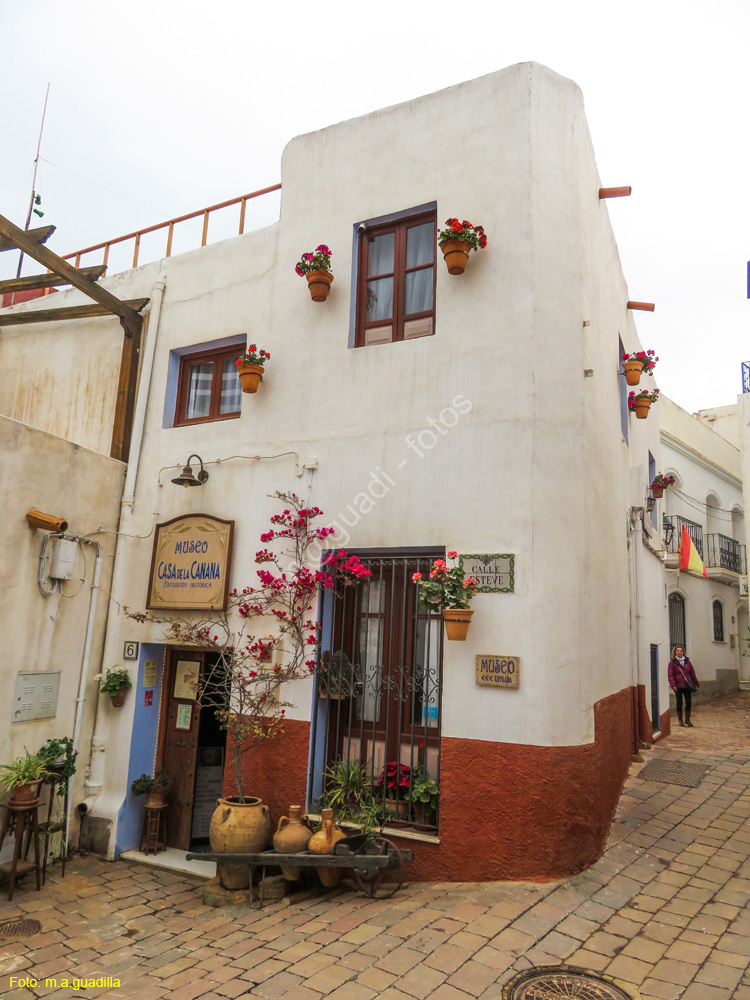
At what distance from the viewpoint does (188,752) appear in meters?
8.09

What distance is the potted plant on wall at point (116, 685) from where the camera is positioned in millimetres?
7895

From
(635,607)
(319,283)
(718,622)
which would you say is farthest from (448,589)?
(718,622)

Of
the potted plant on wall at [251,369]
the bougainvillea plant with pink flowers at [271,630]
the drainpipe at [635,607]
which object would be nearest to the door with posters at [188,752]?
the bougainvillea plant with pink flowers at [271,630]

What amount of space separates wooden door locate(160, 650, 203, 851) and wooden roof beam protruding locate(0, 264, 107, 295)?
15.8ft

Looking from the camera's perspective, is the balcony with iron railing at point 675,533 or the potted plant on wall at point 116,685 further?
the balcony with iron railing at point 675,533

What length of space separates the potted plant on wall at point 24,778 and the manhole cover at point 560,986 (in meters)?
4.80

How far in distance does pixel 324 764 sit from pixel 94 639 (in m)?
3.25

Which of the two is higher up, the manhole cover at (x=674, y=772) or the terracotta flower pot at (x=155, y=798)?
the manhole cover at (x=674, y=772)

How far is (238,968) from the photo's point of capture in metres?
4.70

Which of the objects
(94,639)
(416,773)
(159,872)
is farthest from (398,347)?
(159,872)

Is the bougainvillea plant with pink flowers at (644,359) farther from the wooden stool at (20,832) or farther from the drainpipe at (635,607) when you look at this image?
the wooden stool at (20,832)

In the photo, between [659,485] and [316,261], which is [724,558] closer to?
[659,485]

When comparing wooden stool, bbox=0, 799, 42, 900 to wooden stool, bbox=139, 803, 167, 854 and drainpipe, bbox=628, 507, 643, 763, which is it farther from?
drainpipe, bbox=628, 507, 643, 763

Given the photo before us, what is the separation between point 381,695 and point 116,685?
3.28m
